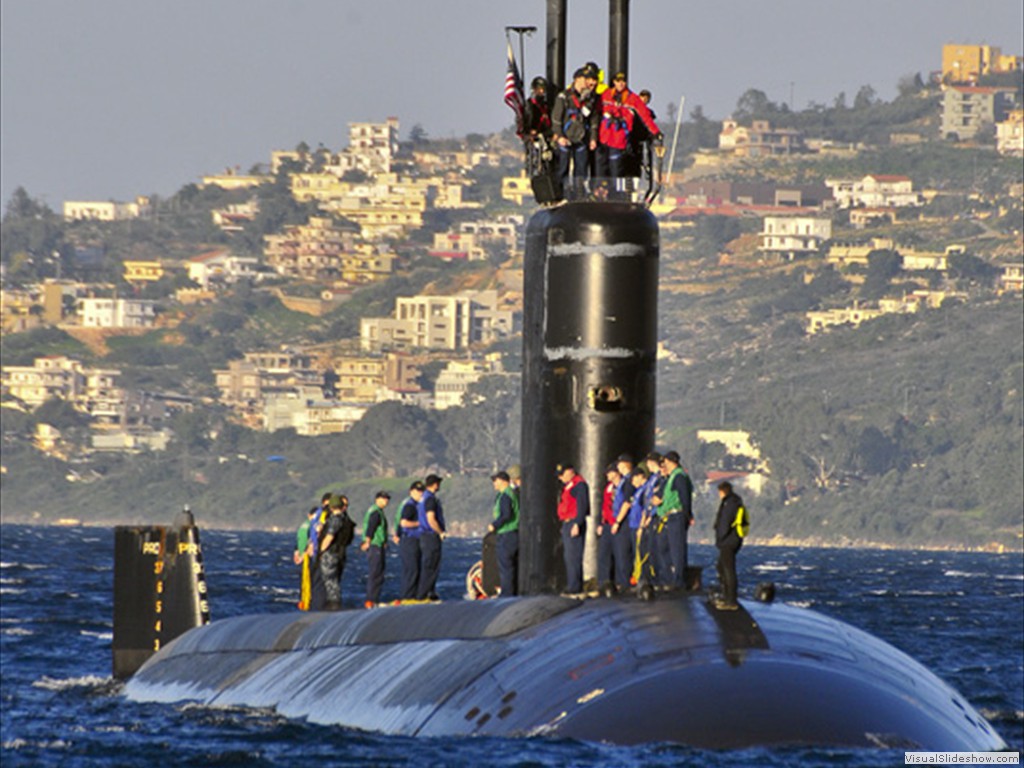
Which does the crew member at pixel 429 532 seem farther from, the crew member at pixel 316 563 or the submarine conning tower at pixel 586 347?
the submarine conning tower at pixel 586 347

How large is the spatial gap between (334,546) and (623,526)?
577 cm

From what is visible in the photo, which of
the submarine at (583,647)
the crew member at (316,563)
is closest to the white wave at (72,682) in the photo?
the submarine at (583,647)

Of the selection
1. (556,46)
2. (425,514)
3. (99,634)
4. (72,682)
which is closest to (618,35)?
(556,46)

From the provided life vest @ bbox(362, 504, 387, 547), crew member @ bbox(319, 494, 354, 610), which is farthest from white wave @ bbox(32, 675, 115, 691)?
life vest @ bbox(362, 504, 387, 547)

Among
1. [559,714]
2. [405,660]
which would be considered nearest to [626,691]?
[559,714]

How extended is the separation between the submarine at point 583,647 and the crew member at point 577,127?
36 cm

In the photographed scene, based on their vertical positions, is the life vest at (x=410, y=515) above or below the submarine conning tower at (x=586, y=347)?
below

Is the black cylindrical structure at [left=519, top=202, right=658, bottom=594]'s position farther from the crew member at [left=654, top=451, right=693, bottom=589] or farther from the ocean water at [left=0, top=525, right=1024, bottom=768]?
the ocean water at [left=0, top=525, right=1024, bottom=768]

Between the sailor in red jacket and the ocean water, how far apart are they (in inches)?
199

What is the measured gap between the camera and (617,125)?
66.9 feet

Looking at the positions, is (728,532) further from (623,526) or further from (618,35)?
(618,35)

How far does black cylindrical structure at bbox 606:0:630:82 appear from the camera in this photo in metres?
20.3

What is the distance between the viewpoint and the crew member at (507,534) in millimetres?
21766

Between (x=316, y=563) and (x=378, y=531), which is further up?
(x=378, y=531)
